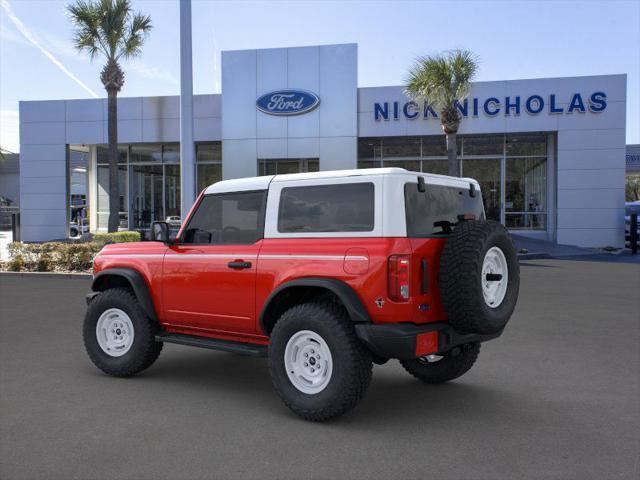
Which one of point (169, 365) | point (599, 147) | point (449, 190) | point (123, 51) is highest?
point (123, 51)

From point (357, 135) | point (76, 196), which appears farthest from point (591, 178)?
point (76, 196)

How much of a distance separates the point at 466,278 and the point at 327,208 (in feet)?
4.01

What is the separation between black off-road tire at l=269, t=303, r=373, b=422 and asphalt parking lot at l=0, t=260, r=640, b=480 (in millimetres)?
156

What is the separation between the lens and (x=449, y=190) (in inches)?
210

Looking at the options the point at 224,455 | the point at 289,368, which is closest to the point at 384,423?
the point at 289,368

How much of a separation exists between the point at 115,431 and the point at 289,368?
4.38 feet

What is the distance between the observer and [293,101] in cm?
2644

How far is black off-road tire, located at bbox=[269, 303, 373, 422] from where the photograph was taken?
462 cm

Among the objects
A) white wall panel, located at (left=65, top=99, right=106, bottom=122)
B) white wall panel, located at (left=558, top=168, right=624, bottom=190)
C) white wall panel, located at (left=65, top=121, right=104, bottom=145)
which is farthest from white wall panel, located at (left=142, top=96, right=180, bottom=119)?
white wall panel, located at (left=558, top=168, right=624, bottom=190)

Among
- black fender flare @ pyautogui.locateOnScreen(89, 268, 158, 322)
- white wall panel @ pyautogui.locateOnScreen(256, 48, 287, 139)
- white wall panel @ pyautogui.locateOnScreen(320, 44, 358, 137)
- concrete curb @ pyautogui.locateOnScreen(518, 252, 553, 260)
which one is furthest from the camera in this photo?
white wall panel @ pyautogui.locateOnScreen(256, 48, 287, 139)

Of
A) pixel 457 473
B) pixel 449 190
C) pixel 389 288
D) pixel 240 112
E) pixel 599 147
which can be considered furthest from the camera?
pixel 240 112

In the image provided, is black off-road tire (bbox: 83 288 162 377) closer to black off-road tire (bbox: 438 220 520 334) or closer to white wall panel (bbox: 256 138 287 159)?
black off-road tire (bbox: 438 220 520 334)

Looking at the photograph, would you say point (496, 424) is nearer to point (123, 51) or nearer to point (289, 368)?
point (289, 368)

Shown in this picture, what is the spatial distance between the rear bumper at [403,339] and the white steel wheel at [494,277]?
0.51m
